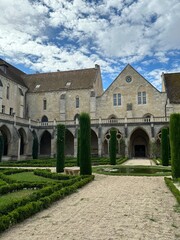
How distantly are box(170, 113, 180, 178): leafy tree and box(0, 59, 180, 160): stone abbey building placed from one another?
1743 centimetres

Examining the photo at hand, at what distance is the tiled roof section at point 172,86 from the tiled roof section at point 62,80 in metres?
11.4

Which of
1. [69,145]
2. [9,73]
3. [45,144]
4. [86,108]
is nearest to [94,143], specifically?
[69,145]

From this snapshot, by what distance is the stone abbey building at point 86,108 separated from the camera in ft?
103

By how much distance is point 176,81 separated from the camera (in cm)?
3622

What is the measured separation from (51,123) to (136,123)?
12.2 meters

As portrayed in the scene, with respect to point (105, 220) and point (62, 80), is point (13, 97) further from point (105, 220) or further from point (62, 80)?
point (105, 220)

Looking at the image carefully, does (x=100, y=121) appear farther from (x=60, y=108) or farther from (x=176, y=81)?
(x=176, y=81)

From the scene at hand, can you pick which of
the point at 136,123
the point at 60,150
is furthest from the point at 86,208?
the point at 136,123

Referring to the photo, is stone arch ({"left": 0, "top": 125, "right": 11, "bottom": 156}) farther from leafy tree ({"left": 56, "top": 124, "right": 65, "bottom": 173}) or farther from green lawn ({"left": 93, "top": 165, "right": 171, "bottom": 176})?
green lawn ({"left": 93, "top": 165, "right": 171, "bottom": 176})

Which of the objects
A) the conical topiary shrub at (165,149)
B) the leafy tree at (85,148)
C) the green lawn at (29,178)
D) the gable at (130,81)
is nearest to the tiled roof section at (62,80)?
the gable at (130,81)

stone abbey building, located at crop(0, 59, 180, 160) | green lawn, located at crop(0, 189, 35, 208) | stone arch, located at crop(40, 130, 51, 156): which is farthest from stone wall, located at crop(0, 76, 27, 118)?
green lawn, located at crop(0, 189, 35, 208)

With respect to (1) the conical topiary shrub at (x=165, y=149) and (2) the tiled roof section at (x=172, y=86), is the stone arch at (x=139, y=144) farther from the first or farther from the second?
(1) the conical topiary shrub at (x=165, y=149)

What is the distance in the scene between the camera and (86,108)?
38.4 meters

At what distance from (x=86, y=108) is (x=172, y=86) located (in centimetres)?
1349
